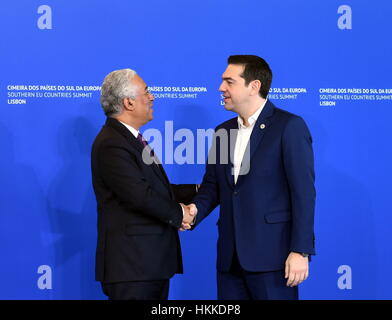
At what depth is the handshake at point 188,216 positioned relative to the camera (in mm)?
2855

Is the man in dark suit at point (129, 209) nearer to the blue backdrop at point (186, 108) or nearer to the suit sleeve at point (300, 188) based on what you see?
the suit sleeve at point (300, 188)

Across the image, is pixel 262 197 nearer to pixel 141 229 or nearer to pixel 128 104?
pixel 141 229

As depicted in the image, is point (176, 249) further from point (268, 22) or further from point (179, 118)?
point (268, 22)

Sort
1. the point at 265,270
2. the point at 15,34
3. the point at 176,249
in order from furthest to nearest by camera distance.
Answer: the point at 15,34, the point at 176,249, the point at 265,270

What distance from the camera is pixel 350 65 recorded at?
12.5ft

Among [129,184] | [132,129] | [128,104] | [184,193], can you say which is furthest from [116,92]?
[184,193]

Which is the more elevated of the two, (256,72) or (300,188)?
(256,72)

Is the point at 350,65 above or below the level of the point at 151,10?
below

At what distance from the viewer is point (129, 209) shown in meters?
2.70

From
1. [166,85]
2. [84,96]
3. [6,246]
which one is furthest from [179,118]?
[6,246]

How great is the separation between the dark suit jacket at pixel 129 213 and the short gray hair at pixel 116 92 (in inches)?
2.8

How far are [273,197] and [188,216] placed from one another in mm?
485

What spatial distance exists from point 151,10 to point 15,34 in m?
0.87

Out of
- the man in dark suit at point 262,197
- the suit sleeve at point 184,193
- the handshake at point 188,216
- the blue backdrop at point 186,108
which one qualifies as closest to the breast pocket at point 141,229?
the handshake at point 188,216
